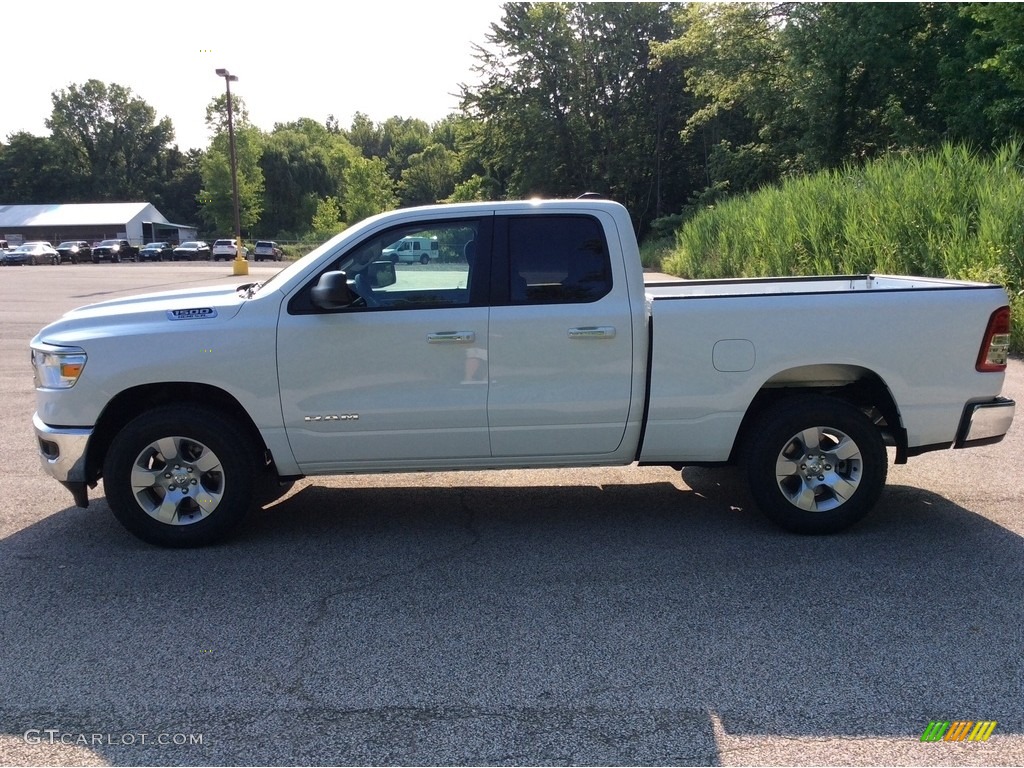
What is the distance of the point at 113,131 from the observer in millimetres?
115938

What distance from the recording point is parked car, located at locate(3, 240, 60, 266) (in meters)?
59.6

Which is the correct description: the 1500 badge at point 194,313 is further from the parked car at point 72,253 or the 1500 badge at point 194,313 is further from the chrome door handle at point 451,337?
the parked car at point 72,253

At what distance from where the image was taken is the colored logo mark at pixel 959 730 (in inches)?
122

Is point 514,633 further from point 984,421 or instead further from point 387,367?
point 984,421

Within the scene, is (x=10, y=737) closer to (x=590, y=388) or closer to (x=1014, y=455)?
(x=590, y=388)

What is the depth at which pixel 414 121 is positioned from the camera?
14538 centimetres

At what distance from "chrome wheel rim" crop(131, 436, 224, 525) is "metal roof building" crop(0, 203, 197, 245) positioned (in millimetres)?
88127

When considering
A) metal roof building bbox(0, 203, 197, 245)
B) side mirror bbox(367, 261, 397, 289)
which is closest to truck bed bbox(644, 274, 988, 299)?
side mirror bbox(367, 261, 397, 289)

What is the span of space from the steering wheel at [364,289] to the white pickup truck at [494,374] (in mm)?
12

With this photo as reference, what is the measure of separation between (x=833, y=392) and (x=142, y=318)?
14.3 ft

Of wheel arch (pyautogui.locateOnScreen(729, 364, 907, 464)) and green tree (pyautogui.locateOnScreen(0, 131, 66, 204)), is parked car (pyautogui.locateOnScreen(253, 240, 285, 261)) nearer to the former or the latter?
green tree (pyautogui.locateOnScreen(0, 131, 66, 204))

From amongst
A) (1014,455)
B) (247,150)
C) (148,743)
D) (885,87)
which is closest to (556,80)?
(885,87)

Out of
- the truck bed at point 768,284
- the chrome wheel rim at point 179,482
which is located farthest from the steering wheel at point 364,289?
the truck bed at point 768,284

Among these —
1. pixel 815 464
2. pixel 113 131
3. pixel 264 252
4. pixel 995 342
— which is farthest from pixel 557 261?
pixel 113 131
